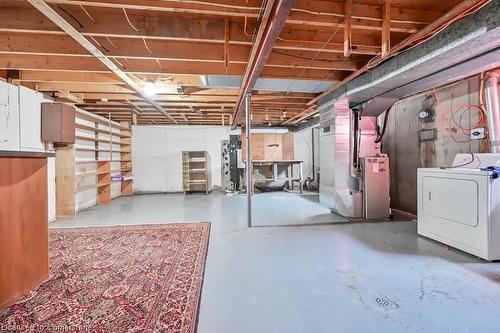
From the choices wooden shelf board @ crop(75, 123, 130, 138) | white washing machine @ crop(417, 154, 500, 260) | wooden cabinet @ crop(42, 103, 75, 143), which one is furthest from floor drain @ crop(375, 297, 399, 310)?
wooden shelf board @ crop(75, 123, 130, 138)

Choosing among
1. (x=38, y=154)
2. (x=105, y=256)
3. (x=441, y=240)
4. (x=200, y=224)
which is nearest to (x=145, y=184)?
(x=200, y=224)

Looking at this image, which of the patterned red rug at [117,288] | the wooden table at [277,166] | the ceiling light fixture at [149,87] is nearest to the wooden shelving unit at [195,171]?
the wooden table at [277,166]

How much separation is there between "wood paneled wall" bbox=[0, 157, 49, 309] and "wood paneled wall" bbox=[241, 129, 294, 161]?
19.8 feet

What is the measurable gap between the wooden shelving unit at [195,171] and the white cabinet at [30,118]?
3.67 metres

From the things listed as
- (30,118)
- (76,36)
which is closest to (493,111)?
(76,36)

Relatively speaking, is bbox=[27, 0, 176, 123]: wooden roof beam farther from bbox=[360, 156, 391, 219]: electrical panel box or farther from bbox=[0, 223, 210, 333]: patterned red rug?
bbox=[360, 156, 391, 219]: electrical panel box

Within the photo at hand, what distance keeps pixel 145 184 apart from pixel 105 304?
6.84 metres

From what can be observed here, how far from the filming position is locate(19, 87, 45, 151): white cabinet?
3764 mm

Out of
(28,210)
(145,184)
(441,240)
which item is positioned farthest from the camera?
(145,184)

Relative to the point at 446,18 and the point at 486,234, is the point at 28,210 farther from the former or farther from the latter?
the point at 486,234

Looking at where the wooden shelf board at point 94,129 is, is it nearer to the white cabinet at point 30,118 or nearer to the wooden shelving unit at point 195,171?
the white cabinet at point 30,118

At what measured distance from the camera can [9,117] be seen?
3.51m

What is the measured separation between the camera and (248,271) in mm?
2266

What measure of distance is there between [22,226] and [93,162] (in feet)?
14.4
